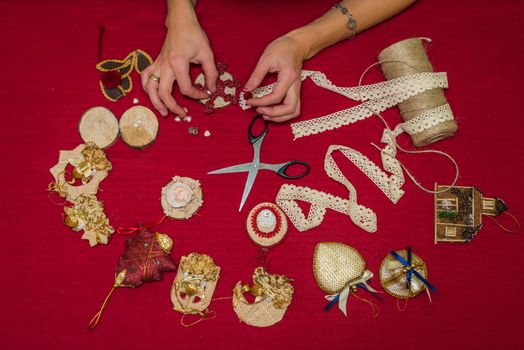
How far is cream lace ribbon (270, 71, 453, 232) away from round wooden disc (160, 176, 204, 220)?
26cm

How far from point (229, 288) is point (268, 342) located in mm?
203

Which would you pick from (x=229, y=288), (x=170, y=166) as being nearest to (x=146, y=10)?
(x=170, y=166)

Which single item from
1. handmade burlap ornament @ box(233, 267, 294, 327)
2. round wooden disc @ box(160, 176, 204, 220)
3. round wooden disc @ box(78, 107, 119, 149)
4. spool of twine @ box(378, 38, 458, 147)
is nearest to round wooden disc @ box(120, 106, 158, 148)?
round wooden disc @ box(78, 107, 119, 149)

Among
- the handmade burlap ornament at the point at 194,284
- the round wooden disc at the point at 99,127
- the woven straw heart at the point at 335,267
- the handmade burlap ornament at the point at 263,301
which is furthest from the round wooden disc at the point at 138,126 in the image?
the woven straw heart at the point at 335,267

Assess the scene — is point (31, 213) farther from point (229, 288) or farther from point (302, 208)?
point (302, 208)

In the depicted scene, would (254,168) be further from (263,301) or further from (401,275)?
(401,275)

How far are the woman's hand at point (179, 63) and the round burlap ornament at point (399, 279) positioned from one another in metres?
0.80

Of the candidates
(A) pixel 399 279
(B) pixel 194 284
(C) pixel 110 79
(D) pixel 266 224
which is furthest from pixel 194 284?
(C) pixel 110 79

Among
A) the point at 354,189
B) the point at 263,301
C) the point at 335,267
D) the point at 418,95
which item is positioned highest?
the point at 418,95

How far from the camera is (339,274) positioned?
1238mm

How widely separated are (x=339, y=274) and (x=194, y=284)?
0.44 meters

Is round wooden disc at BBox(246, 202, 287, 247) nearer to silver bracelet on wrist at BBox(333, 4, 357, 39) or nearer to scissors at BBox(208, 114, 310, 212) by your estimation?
scissors at BBox(208, 114, 310, 212)

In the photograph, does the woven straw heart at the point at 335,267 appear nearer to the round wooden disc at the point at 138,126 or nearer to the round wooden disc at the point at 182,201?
the round wooden disc at the point at 182,201

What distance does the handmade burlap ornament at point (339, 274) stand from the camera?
4.07ft
